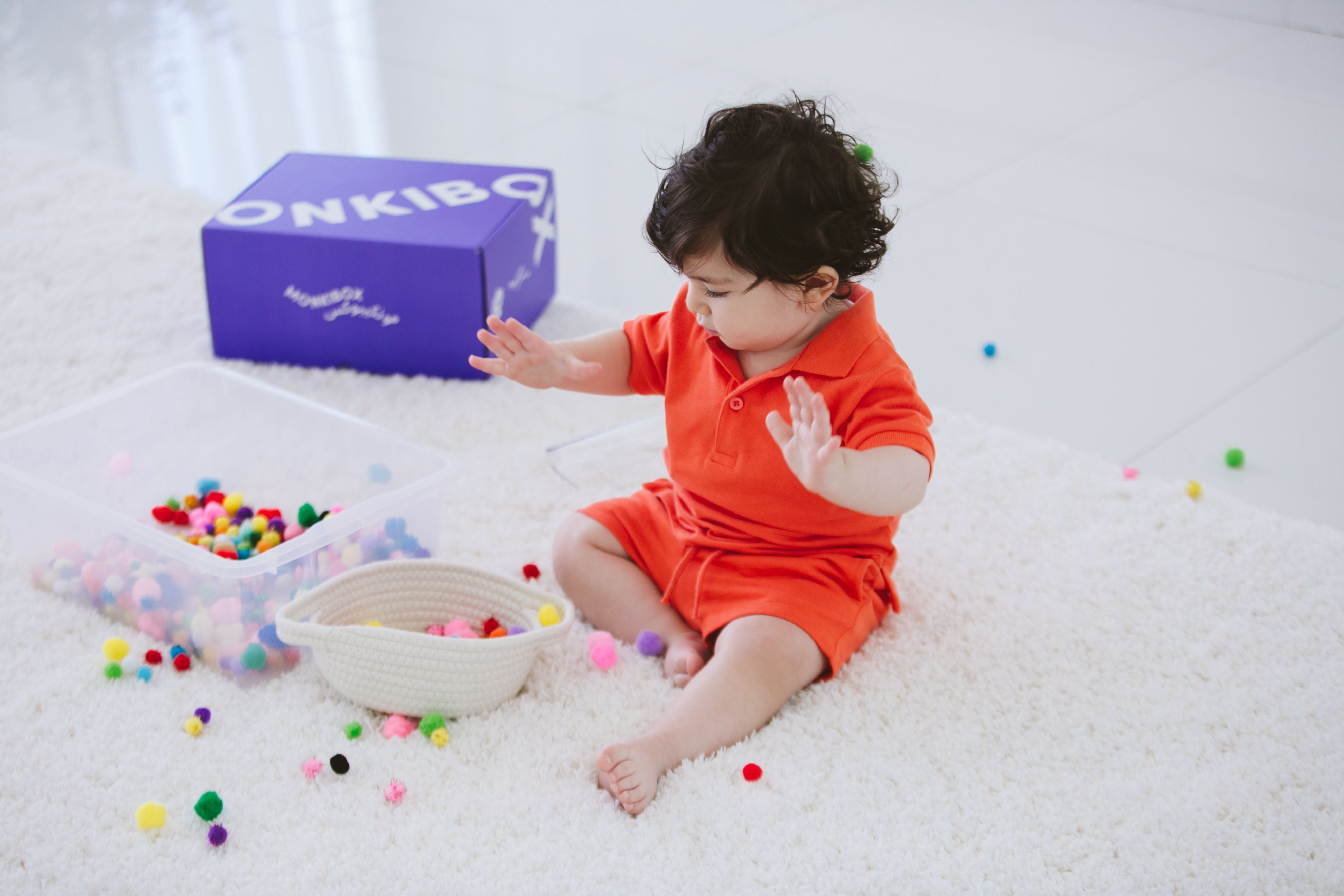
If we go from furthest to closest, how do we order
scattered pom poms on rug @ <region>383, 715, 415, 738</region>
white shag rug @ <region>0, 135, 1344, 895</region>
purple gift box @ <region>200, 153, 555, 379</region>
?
1. purple gift box @ <region>200, 153, 555, 379</region>
2. scattered pom poms on rug @ <region>383, 715, 415, 738</region>
3. white shag rug @ <region>0, 135, 1344, 895</region>

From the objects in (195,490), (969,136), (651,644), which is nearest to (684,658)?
(651,644)

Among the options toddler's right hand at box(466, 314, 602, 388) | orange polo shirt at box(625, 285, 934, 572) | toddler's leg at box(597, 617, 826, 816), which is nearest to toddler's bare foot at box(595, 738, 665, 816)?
toddler's leg at box(597, 617, 826, 816)

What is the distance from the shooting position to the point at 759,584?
0.96m

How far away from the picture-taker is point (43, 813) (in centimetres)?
81

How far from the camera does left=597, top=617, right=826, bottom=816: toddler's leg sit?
0.84m

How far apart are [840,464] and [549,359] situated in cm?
28

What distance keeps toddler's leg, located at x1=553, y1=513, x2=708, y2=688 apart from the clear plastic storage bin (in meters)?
0.13

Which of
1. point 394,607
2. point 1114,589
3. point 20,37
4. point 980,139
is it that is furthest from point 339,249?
point 20,37

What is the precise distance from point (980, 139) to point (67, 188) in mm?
1575

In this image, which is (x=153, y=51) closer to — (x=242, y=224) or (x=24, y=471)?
(x=242, y=224)

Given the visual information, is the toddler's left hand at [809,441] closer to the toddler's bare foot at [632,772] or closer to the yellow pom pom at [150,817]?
the toddler's bare foot at [632,772]

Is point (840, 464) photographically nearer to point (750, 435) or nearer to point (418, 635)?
point (750, 435)

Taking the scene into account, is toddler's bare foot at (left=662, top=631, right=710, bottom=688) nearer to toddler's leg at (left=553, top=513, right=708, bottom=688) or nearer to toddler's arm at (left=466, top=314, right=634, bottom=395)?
toddler's leg at (left=553, top=513, right=708, bottom=688)

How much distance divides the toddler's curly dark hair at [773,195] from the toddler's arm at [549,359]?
0.54ft
